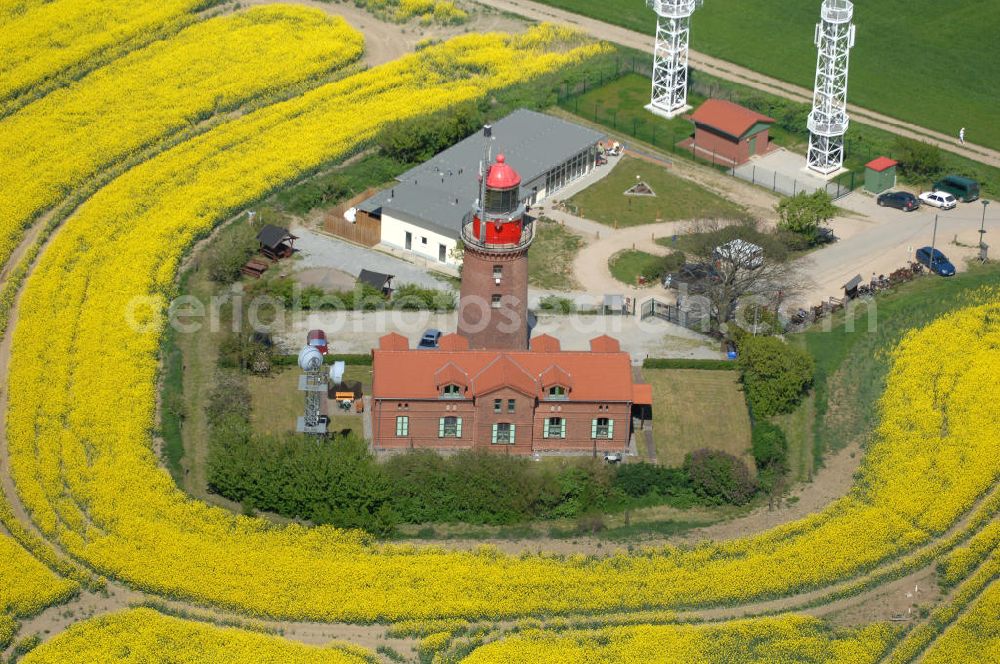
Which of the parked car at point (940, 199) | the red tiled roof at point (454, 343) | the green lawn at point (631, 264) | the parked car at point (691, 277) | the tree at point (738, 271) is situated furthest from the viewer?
the parked car at point (940, 199)

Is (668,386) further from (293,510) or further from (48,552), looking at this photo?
(48,552)

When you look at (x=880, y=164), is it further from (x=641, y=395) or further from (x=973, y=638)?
(x=973, y=638)

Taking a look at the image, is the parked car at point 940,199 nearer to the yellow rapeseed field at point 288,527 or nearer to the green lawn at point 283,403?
the yellow rapeseed field at point 288,527

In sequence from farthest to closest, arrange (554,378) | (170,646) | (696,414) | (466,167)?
(466,167) → (696,414) → (554,378) → (170,646)

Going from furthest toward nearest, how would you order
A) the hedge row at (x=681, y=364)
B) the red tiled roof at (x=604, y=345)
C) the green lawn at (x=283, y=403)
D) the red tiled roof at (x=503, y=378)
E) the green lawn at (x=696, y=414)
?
the hedge row at (x=681, y=364)
the red tiled roof at (x=604, y=345)
the green lawn at (x=283, y=403)
the green lawn at (x=696, y=414)
the red tiled roof at (x=503, y=378)

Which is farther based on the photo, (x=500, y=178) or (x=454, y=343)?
(x=454, y=343)

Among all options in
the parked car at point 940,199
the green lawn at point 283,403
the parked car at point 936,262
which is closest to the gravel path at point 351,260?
the green lawn at point 283,403

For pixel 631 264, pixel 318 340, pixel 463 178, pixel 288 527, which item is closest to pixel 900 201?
pixel 631 264
